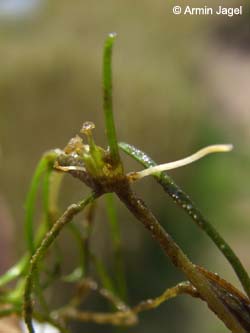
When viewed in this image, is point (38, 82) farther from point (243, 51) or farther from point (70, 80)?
point (243, 51)

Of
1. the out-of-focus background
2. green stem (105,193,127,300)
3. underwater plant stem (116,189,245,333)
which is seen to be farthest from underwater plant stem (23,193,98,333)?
the out-of-focus background

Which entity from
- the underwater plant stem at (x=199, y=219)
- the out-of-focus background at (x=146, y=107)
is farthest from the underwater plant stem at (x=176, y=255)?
the out-of-focus background at (x=146, y=107)

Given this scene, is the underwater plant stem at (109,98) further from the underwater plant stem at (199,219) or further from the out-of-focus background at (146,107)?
the out-of-focus background at (146,107)

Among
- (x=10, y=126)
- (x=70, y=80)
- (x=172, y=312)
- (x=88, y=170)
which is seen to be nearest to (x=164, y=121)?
(x=70, y=80)

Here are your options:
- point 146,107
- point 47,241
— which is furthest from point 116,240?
point 146,107

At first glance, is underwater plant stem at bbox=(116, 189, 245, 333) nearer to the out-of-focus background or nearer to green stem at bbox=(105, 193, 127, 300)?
green stem at bbox=(105, 193, 127, 300)
